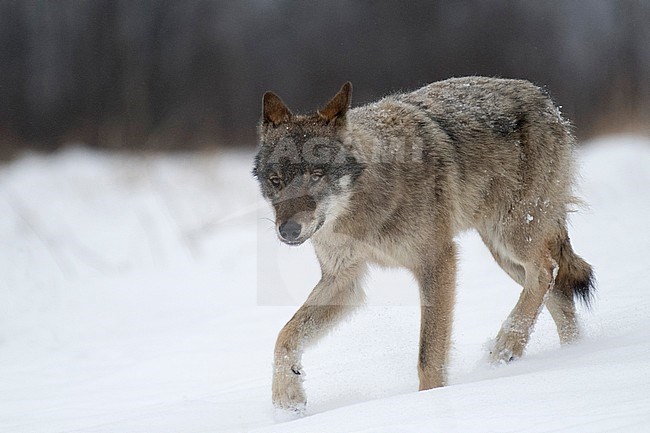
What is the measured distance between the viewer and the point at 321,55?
890 cm

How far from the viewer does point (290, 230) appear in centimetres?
339

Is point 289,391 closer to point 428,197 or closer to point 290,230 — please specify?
point 290,230

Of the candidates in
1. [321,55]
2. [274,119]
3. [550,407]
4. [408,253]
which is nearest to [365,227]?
[408,253]

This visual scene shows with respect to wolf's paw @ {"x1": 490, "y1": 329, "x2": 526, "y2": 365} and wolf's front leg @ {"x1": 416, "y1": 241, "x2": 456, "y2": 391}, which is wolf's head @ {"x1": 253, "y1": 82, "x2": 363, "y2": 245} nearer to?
wolf's front leg @ {"x1": 416, "y1": 241, "x2": 456, "y2": 391}

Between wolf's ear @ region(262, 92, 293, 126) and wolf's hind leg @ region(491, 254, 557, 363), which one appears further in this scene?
wolf's hind leg @ region(491, 254, 557, 363)

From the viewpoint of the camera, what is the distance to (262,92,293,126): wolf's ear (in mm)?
3916

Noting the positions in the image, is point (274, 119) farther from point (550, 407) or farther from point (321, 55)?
point (321, 55)

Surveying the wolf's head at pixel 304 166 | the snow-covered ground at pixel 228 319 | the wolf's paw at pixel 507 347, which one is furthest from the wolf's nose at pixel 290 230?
the wolf's paw at pixel 507 347

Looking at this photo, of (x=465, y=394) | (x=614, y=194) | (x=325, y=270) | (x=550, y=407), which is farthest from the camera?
(x=614, y=194)

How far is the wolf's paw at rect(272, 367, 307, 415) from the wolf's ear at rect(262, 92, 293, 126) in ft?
4.12

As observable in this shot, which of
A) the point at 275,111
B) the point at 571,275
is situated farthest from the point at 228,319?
the point at 571,275

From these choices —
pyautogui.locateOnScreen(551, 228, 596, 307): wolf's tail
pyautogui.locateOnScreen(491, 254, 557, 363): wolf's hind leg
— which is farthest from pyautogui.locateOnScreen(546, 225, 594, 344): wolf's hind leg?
pyautogui.locateOnScreen(491, 254, 557, 363): wolf's hind leg

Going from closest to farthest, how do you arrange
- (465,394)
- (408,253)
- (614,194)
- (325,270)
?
(465,394), (408,253), (325,270), (614,194)

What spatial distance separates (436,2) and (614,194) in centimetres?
298
